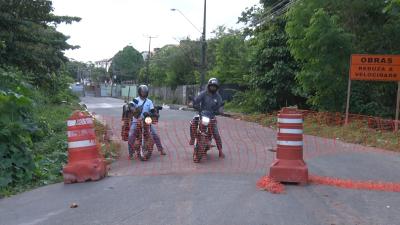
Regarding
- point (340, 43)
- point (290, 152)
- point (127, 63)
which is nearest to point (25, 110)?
point (290, 152)

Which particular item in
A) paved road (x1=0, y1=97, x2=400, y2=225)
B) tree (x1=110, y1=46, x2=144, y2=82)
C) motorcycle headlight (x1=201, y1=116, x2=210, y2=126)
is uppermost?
tree (x1=110, y1=46, x2=144, y2=82)

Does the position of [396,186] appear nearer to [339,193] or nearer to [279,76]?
[339,193]

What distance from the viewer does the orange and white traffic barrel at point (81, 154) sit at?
8.98 m

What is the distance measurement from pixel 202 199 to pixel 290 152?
1835 millimetres

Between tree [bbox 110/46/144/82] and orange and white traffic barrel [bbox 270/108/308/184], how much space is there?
4629 inches

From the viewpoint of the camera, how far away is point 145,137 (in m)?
11.2

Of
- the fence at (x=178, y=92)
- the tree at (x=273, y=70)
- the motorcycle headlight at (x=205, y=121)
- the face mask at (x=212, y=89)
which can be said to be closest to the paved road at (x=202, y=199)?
the motorcycle headlight at (x=205, y=121)

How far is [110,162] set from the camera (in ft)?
36.7

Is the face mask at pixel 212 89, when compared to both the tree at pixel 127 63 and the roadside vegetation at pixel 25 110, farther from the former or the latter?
the tree at pixel 127 63

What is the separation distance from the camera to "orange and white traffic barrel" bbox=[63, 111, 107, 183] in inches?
354

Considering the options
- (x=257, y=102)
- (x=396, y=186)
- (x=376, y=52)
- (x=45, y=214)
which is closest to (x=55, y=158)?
(x=45, y=214)

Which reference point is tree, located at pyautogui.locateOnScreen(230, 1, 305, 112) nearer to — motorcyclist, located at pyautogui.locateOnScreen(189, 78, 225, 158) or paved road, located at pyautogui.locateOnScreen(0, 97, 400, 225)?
motorcyclist, located at pyautogui.locateOnScreen(189, 78, 225, 158)

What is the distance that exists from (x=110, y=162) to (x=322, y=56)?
10941 mm

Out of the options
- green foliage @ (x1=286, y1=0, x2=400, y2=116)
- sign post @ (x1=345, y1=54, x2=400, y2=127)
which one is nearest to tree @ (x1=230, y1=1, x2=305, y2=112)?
green foliage @ (x1=286, y1=0, x2=400, y2=116)
